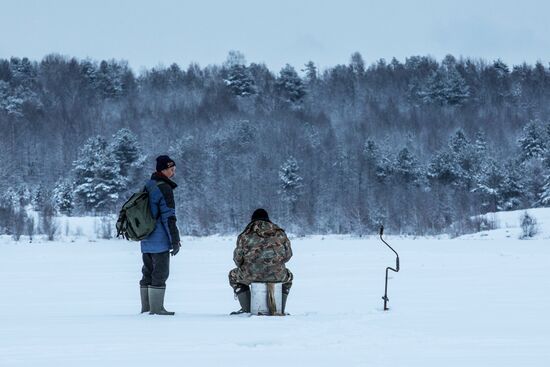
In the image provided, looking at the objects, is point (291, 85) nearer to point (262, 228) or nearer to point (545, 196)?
point (545, 196)

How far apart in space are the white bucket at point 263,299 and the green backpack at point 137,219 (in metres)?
1.19

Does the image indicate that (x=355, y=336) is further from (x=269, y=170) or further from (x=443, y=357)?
(x=269, y=170)

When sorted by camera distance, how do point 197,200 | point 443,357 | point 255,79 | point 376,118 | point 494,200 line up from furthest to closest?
point 255,79 → point 376,118 → point 197,200 → point 494,200 → point 443,357

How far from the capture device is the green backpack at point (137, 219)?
290 inches

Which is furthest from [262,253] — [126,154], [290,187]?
[126,154]

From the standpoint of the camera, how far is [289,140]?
8212 cm

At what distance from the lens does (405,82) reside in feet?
362

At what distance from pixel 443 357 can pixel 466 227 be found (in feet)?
108

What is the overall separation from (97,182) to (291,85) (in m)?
A: 46.7

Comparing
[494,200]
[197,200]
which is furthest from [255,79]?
[494,200]

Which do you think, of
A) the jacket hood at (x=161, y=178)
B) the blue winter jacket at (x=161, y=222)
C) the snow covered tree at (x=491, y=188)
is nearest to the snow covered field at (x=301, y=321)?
the blue winter jacket at (x=161, y=222)

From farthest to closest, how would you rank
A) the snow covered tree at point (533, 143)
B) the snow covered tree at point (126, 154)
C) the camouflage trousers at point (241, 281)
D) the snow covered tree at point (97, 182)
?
Answer: the snow covered tree at point (533, 143), the snow covered tree at point (126, 154), the snow covered tree at point (97, 182), the camouflage trousers at point (241, 281)

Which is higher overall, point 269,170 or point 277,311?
point 269,170

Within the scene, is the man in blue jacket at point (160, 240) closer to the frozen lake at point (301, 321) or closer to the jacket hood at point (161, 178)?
the jacket hood at point (161, 178)
